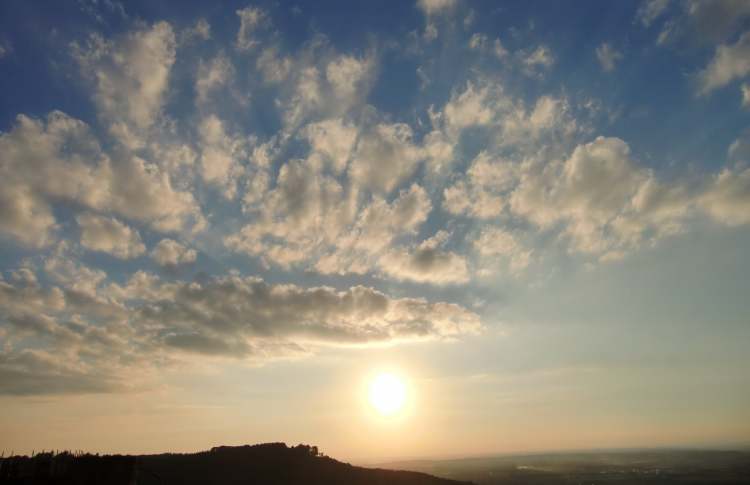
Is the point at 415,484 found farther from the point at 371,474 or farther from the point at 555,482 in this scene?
the point at 555,482

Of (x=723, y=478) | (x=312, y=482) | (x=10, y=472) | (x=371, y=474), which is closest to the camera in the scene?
(x=10, y=472)

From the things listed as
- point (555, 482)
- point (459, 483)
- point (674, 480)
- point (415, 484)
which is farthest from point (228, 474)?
point (674, 480)

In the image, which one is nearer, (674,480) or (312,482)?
(312,482)

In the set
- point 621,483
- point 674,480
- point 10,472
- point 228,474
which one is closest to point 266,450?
point 228,474

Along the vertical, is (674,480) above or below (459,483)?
below

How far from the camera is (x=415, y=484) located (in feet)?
173

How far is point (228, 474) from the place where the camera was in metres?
50.9

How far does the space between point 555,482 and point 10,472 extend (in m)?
153

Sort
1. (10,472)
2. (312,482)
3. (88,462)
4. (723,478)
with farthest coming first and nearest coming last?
(723,478)
(312,482)
(88,462)
(10,472)

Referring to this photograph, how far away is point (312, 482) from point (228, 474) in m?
9.39

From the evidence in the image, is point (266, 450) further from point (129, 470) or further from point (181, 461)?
point (129, 470)

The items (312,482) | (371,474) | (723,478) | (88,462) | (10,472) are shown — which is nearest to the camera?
(10,472)

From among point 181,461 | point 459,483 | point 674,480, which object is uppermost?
point 181,461

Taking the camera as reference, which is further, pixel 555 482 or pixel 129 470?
pixel 555 482
